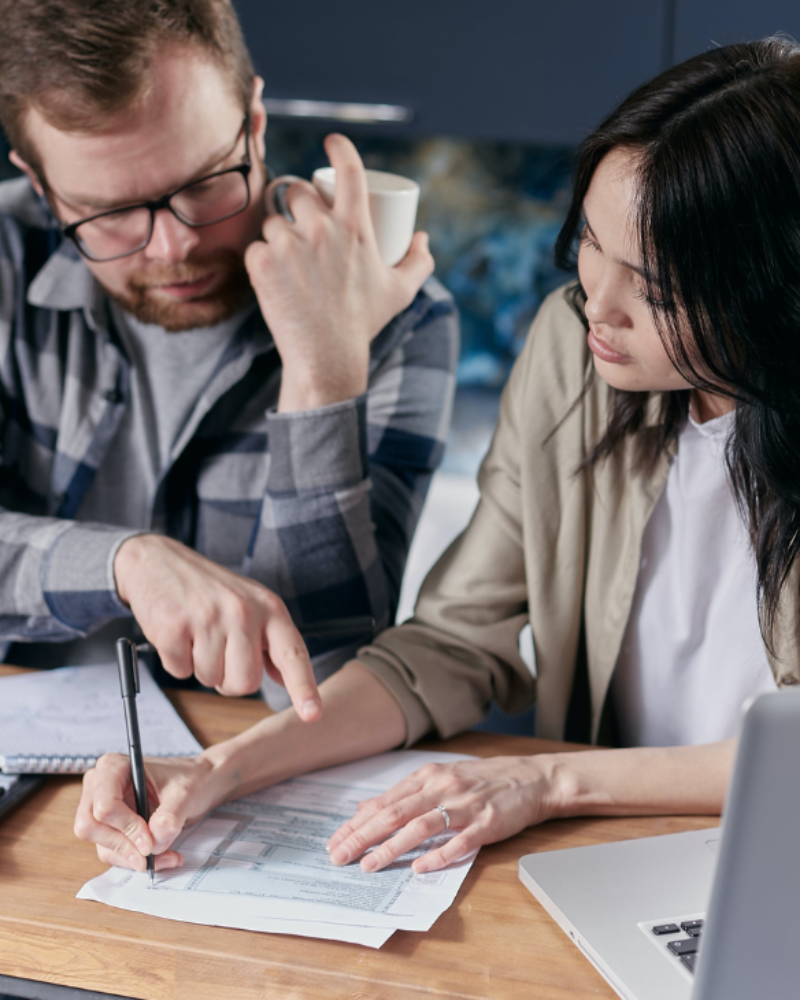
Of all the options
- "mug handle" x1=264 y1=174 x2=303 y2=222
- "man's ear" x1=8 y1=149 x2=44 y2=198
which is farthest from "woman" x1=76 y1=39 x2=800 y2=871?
"man's ear" x1=8 y1=149 x2=44 y2=198

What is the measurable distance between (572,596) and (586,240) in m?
0.40

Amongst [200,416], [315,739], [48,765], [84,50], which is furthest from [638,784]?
[84,50]

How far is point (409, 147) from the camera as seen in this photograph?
2553mm

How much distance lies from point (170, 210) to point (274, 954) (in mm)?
821

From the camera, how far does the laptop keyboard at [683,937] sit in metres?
0.70

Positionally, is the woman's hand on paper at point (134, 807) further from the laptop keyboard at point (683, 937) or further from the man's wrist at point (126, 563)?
the laptop keyboard at point (683, 937)

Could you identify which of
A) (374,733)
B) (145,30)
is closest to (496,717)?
(374,733)

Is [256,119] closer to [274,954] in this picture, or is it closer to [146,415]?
[146,415]

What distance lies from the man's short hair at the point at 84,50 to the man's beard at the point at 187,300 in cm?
19

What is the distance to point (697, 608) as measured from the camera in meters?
1.11

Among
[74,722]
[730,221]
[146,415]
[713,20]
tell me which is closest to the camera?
[730,221]

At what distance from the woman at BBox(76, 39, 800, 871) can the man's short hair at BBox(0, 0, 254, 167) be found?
0.50 meters

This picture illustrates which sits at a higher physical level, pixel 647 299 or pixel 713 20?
pixel 713 20

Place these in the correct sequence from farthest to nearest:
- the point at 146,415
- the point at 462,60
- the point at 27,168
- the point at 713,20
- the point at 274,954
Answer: the point at 462,60
the point at 713,20
the point at 146,415
the point at 27,168
the point at 274,954
